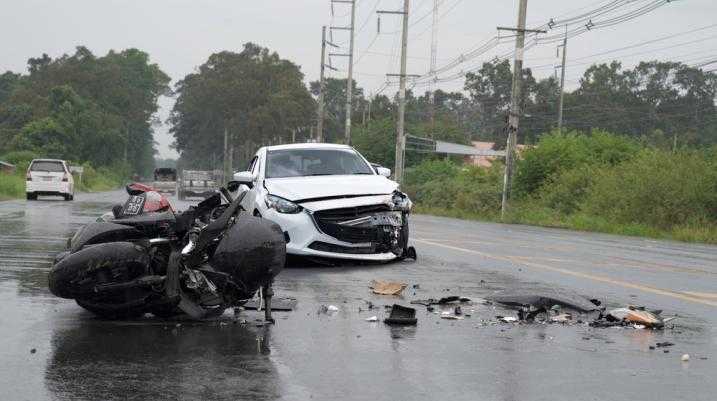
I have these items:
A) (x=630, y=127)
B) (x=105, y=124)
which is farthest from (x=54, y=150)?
(x=630, y=127)

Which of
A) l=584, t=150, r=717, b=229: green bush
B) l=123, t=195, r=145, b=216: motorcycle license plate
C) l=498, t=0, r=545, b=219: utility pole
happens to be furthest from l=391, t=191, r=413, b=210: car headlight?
l=498, t=0, r=545, b=219: utility pole

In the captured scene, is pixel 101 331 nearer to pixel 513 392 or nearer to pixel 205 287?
pixel 205 287

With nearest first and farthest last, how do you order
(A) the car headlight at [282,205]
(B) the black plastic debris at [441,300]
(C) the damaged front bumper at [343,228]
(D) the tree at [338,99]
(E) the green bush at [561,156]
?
(B) the black plastic debris at [441,300] < (C) the damaged front bumper at [343,228] < (A) the car headlight at [282,205] < (E) the green bush at [561,156] < (D) the tree at [338,99]

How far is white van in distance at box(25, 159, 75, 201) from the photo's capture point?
44.0 metres

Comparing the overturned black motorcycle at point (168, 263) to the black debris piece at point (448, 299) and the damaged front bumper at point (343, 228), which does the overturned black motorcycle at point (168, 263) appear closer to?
the black debris piece at point (448, 299)

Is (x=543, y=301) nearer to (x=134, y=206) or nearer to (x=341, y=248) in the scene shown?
(x=134, y=206)

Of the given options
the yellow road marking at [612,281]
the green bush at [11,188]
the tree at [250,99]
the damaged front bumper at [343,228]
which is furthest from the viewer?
the tree at [250,99]

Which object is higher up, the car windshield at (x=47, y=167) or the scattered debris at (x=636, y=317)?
the car windshield at (x=47, y=167)

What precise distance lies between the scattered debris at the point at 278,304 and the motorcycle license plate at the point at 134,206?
1.33 meters

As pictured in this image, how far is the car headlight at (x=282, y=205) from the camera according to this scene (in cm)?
1352

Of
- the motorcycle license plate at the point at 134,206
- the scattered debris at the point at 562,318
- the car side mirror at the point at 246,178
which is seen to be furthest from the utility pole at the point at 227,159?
the motorcycle license plate at the point at 134,206

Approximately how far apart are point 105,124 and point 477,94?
39.7m

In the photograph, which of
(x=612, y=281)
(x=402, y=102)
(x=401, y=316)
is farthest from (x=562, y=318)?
(x=402, y=102)

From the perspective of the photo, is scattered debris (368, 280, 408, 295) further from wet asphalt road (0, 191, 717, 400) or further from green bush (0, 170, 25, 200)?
green bush (0, 170, 25, 200)
